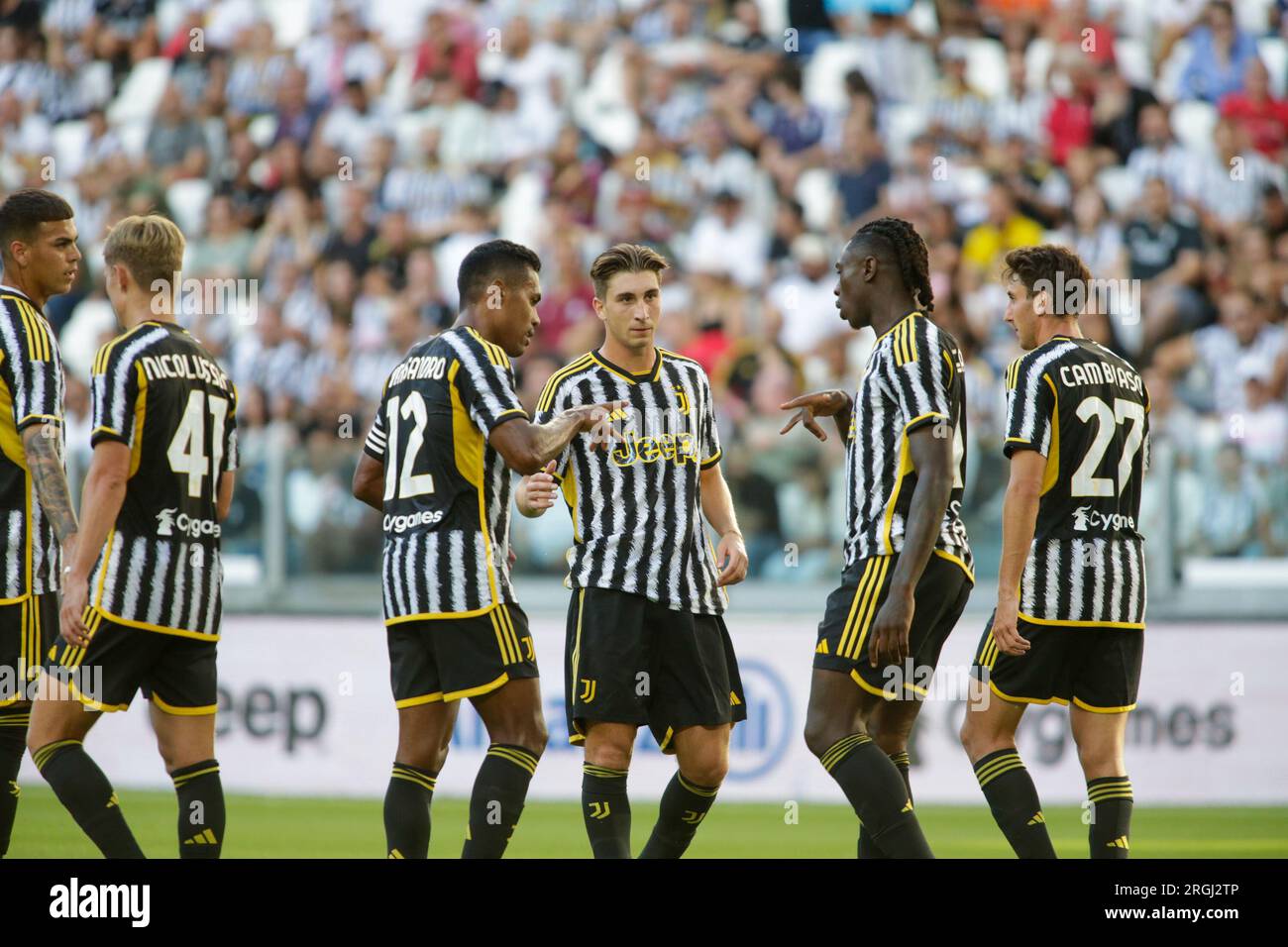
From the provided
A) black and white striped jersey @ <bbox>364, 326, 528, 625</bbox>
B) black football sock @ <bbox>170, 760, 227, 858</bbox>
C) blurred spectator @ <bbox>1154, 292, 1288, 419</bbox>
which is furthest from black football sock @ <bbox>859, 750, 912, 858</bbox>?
blurred spectator @ <bbox>1154, 292, 1288, 419</bbox>

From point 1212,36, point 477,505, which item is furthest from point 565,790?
point 1212,36

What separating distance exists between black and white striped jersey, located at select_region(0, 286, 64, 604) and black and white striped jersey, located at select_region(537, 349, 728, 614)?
69.2 inches

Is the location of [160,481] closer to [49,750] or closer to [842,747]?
[49,750]

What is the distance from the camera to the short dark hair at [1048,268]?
20.4 ft

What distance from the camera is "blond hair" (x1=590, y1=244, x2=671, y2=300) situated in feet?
20.2

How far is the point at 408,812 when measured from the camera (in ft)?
18.7

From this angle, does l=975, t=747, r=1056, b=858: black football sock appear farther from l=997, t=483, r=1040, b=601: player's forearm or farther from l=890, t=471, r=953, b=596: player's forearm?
l=890, t=471, r=953, b=596: player's forearm

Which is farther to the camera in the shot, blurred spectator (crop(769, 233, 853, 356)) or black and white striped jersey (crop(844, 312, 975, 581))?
blurred spectator (crop(769, 233, 853, 356))

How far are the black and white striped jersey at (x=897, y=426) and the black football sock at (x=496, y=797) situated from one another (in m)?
1.31

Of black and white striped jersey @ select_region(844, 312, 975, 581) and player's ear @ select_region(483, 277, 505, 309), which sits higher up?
player's ear @ select_region(483, 277, 505, 309)

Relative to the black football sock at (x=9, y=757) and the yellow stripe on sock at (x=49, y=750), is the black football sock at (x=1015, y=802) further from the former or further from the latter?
the black football sock at (x=9, y=757)

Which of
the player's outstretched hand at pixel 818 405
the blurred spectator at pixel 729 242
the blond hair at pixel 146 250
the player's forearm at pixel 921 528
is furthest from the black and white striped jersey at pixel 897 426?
the blurred spectator at pixel 729 242

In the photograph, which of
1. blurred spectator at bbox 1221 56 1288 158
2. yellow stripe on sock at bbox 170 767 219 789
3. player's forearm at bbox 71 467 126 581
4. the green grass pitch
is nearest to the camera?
player's forearm at bbox 71 467 126 581

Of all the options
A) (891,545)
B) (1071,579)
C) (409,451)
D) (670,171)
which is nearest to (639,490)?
(409,451)
